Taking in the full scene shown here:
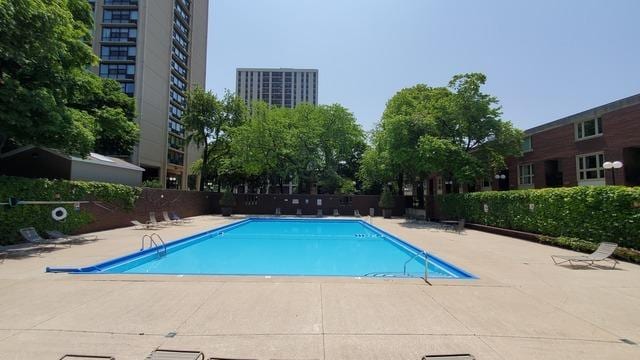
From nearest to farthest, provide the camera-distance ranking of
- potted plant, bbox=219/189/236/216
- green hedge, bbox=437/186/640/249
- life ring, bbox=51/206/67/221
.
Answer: green hedge, bbox=437/186/640/249 < life ring, bbox=51/206/67/221 < potted plant, bbox=219/189/236/216

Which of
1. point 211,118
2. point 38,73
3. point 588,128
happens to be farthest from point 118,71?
point 588,128

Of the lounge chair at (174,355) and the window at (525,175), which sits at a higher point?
the window at (525,175)

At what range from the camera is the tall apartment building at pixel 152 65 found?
4516 centimetres

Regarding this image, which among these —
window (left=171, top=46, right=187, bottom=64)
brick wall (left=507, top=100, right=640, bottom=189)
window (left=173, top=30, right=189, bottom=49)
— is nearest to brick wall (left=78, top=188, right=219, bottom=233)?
brick wall (left=507, top=100, right=640, bottom=189)

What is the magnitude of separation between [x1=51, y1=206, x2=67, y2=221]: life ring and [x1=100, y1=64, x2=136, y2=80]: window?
37.4 metres

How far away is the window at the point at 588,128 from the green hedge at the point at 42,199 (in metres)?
26.1

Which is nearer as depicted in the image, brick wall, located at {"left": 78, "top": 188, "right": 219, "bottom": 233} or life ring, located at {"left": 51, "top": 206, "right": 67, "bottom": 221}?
life ring, located at {"left": 51, "top": 206, "right": 67, "bottom": 221}

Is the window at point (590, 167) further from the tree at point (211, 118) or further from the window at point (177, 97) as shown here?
the window at point (177, 97)

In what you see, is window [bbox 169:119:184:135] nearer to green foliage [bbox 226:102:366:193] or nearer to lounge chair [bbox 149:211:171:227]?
green foliage [bbox 226:102:366:193]

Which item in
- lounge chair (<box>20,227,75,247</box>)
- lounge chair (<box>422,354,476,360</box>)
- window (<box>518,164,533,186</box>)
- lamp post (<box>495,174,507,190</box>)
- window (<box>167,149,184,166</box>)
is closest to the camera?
lounge chair (<box>422,354,476,360</box>)

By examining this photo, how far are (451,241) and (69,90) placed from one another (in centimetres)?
1678

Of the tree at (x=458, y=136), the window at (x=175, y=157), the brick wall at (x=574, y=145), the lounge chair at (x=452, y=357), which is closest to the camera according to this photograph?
the lounge chair at (x=452, y=357)

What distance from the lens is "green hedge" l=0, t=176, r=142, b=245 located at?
11.7 meters

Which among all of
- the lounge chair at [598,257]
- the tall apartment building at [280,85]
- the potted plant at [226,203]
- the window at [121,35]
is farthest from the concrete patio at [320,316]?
the tall apartment building at [280,85]
